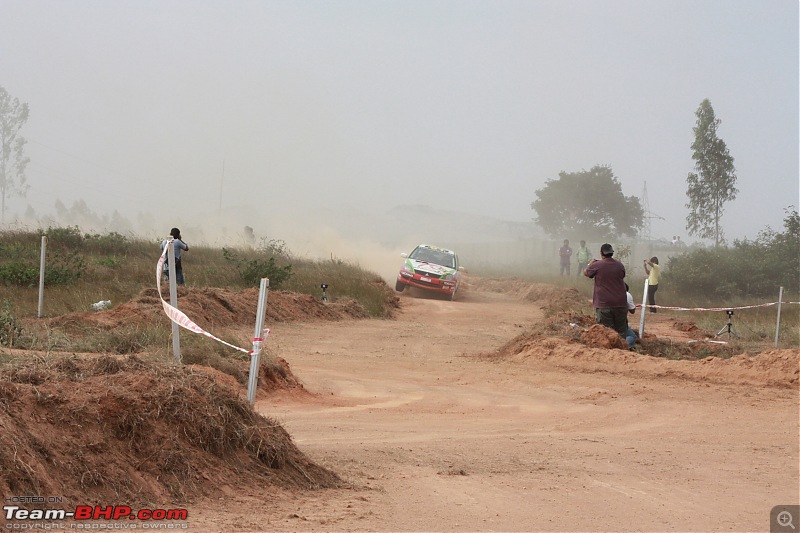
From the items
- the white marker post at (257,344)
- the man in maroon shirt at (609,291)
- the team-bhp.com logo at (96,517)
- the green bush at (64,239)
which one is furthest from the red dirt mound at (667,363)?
the green bush at (64,239)

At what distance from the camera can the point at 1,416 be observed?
439 centimetres

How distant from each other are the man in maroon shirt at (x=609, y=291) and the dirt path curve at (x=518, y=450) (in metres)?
1.83

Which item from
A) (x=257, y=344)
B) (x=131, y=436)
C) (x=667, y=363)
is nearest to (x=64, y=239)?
(x=667, y=363)

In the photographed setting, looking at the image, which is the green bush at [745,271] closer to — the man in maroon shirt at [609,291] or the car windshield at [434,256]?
the car windshield at [434,256]

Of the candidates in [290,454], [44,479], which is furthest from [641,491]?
[44,479]

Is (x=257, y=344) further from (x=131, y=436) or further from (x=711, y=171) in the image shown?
(x=711, y=171)

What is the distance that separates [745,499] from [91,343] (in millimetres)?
7451

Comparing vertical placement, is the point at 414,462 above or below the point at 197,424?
below

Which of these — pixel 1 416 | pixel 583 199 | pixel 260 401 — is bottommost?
pixel 260 401

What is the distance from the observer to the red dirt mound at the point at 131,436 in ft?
14.4

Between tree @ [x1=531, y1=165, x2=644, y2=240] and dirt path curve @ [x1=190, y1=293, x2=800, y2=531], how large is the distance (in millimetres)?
62790

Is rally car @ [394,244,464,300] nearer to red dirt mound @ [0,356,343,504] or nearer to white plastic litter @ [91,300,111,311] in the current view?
white plastic litter @ [91,300,111,311]

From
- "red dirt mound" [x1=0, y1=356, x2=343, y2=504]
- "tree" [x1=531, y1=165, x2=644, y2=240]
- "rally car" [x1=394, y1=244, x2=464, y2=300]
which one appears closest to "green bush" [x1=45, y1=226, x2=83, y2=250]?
"rally car" [x1=394, y1=244, x2=464, y2=300]

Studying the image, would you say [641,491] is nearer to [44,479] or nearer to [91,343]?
[44,479]
